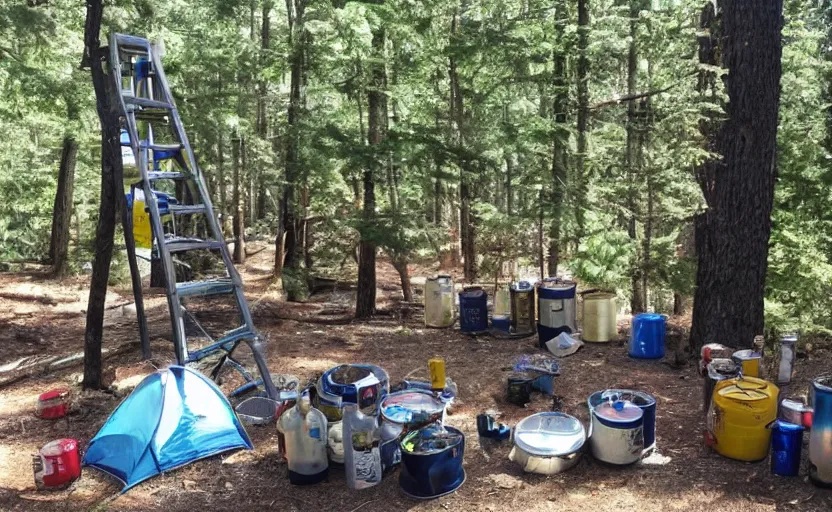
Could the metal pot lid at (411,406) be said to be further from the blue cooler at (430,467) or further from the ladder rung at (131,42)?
the ladder rung at (131,42)

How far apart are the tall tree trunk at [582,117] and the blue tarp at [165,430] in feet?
22.6

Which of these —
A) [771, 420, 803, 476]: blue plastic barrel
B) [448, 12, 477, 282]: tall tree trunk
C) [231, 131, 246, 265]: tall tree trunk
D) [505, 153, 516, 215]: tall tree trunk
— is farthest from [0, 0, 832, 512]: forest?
[231, 131, 246, 265]: tall tree trunk

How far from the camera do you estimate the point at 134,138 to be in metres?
5.94

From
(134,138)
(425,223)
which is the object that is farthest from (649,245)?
(134,138)

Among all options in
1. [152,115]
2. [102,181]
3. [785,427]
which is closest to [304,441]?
[785,427]

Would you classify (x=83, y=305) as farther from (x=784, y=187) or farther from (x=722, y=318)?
(x=784, y=187)

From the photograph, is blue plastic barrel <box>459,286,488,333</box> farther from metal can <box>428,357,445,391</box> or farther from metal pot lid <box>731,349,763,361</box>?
metal pot lid <box>731,349,763,361</box>

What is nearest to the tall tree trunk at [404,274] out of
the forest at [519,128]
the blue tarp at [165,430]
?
the forest at [519,128]

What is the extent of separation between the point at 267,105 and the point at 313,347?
12.1 m

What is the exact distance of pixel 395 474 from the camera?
4.75 m

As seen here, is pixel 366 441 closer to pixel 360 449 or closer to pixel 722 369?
pixel 360 449

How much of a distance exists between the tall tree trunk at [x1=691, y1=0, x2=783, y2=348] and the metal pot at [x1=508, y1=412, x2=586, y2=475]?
331 cm

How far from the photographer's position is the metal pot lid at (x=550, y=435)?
4676 mm

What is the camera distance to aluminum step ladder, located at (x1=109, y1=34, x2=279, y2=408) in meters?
5.68
